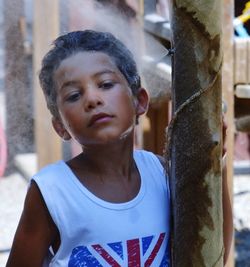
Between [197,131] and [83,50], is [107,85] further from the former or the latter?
[197,131]

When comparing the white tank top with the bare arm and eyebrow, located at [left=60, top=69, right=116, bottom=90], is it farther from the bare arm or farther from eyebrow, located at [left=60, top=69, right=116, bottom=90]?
eyebrow, located at [left=60, top=69, right=116, bottom=90]

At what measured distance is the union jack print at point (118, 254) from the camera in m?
1.42

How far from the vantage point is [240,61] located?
2984mm

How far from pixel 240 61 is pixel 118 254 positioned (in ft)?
5.66

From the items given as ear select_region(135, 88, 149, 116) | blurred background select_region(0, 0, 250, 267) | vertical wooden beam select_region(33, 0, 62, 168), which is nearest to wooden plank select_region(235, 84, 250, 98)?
blurred background select_region(0, 0, 250, 267)

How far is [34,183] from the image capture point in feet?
4.71

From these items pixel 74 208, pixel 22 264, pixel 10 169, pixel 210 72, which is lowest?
pixel 10 169

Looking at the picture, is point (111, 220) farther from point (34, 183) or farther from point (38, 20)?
point (38, 20)

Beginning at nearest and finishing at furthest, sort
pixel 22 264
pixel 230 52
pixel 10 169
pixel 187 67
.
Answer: pixel 187 67 < pixel 22 264 < pixel 230 52 < pixel 10 169

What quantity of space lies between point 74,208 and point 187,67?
36 centimetres

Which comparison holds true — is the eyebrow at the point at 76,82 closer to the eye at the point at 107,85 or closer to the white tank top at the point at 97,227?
the eye at the point at 107,85

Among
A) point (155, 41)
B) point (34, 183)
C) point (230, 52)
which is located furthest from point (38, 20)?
point (34, 183)

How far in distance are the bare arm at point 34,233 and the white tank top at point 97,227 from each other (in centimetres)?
2

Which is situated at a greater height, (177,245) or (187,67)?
(187,67)
